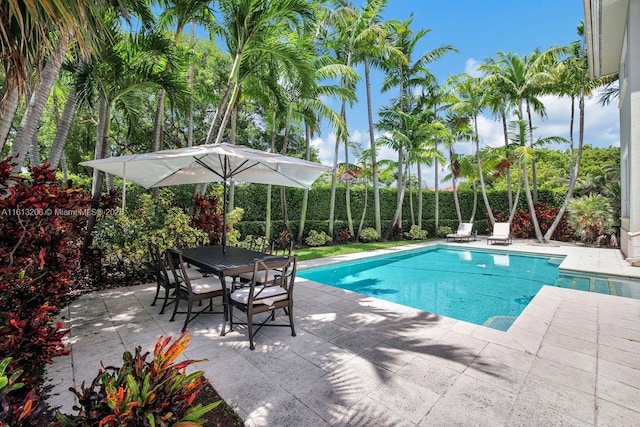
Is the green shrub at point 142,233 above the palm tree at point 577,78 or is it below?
below

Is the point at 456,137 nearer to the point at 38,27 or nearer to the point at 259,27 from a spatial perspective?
the point at 259,27

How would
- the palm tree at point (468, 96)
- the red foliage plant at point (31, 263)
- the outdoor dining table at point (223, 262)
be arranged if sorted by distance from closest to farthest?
1. the red foliage plant at point (31, 263)
2. the outdoor dining table at point (223, 262)
3. the palm tree at point (468, 96)

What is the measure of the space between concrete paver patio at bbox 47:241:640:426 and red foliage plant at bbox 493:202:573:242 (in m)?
12.4

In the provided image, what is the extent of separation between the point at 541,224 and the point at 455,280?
1105 cm

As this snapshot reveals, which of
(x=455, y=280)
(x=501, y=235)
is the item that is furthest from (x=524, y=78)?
(x=455, y=280)

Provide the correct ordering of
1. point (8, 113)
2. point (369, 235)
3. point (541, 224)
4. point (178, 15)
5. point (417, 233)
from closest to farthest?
point (8, 113) < point (178, 15) < point (369, 235) < point (541, 224) < point (417, 233)

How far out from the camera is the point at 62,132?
566cm

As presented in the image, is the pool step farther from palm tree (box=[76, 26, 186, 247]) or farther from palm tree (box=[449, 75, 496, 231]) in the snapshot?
palm tree (box=[449, 75, 496, 231])

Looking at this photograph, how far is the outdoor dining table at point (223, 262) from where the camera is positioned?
3943 mm

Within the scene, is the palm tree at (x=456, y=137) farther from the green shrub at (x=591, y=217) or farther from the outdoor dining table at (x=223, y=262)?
the outdoor dining table at (x=223, y=262)

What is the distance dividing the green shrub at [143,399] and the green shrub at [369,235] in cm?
1365

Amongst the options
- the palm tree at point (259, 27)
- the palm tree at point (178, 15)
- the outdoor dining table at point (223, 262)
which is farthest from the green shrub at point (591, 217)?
the palm tree at point (178, 15)

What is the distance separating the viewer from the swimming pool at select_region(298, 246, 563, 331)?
6234 millimetres

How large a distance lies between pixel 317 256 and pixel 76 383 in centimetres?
802
